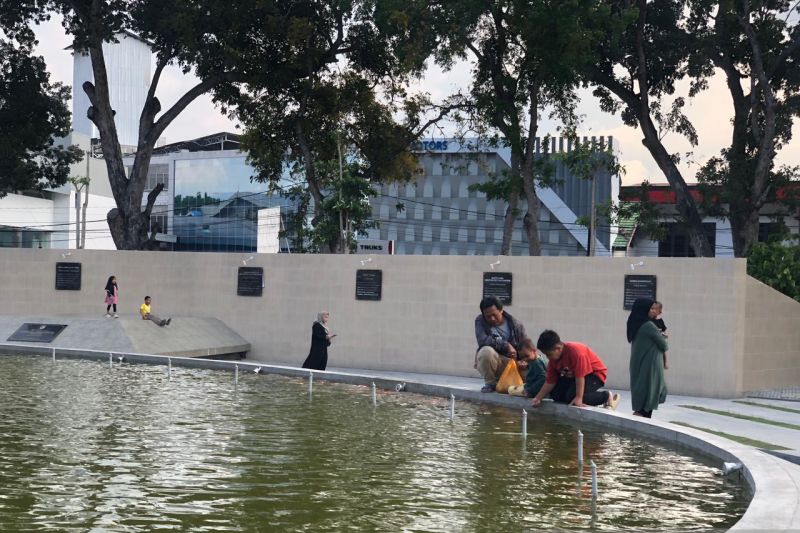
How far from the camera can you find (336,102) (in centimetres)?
3453

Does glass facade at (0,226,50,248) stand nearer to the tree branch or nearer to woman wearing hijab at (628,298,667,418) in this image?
the tree branch

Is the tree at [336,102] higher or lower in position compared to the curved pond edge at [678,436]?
higher

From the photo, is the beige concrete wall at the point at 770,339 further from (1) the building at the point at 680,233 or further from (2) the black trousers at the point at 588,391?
(1) the building at the point at 680,233

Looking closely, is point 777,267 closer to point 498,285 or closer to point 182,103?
point 498,285

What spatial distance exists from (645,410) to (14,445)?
755cm

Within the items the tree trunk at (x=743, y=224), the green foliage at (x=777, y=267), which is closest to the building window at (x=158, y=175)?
the tree trunk at (x=743, y=224)

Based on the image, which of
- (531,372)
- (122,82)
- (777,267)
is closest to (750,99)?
(777,267)

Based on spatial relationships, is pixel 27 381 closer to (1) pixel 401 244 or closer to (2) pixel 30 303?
(2) pixel 30 303

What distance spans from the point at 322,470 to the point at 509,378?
5.97m

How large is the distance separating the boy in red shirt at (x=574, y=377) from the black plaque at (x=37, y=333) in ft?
48.0

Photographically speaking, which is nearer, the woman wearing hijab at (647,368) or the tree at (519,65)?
the woman wearing hijab at (647,368)

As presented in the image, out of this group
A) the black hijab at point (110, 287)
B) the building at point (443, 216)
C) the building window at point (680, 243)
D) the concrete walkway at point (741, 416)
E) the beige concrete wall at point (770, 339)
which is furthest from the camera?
the building at point (443, 216)

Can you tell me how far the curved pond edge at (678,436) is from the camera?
783 centimetres

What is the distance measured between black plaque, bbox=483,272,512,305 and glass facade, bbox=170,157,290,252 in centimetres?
9113
